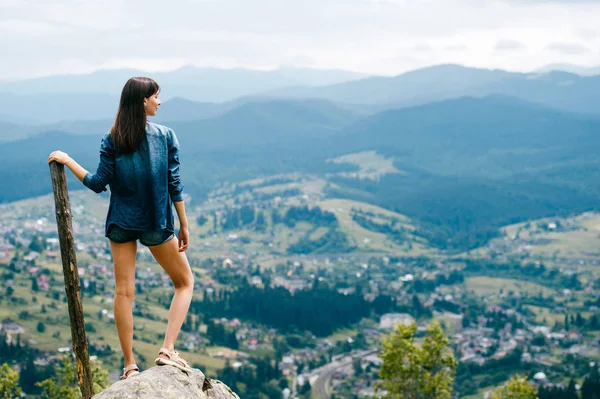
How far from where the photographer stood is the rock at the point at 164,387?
8039 mm

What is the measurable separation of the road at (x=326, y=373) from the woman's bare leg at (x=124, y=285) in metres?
70.3

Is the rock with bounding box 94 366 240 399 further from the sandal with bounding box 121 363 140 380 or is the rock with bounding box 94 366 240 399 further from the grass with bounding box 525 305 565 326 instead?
the grass with bounding box 525 305 565 326

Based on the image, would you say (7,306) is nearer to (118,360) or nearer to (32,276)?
(32,276)

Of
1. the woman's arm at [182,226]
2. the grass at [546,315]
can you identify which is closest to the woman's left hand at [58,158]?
the woman's arm at [182,226]

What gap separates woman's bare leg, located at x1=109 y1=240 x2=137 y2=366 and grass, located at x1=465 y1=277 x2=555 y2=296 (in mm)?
132342

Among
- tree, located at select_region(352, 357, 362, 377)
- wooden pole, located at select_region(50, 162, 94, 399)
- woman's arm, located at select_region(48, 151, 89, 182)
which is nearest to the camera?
woman's arm, located at select_region(48, 151, 89, 182)

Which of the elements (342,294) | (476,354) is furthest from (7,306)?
(476,354)

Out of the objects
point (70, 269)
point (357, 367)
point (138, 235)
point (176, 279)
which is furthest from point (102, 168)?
point (357, 367)

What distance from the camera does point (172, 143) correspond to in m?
8.30

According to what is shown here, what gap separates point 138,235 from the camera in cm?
830

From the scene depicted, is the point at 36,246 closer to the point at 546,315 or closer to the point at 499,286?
the point at 499,286

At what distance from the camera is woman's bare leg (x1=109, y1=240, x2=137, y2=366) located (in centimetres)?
840

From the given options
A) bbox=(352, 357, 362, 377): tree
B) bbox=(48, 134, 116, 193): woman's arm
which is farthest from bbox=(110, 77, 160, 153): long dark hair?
bbox=(352, 357, 362, 377): tree

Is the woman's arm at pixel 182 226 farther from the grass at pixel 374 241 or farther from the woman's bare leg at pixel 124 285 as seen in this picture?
the grass at pixel 374 241
